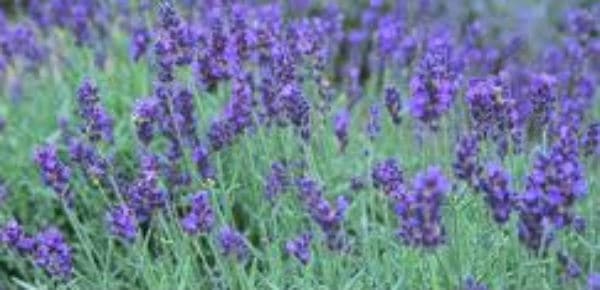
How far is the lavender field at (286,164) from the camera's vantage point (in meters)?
3.37

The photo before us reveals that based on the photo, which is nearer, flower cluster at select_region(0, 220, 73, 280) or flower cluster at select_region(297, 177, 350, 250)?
flower cluster at select_region(297, 177, 350, 250)

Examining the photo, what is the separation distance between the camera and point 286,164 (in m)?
4.51

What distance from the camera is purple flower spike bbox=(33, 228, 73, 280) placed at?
→ 3.67 meters

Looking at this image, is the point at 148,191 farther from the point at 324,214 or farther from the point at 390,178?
the point at 390,178

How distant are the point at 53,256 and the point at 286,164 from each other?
114 centimetres

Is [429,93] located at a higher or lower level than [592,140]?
higher

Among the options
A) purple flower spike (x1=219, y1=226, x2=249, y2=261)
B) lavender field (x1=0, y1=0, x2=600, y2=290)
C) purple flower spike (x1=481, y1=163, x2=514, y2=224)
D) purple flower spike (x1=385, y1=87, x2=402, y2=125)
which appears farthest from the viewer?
purple flower spike (x1=385, y1=87, x2=402, y2=125)

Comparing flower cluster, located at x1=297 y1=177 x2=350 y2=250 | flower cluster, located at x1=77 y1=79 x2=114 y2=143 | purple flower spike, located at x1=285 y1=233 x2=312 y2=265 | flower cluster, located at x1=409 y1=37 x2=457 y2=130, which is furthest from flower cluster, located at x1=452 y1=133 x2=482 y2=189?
flower cluster, located at x1=77 y1=79 x2=114 y2=143

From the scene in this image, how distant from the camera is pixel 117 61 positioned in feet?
20.6

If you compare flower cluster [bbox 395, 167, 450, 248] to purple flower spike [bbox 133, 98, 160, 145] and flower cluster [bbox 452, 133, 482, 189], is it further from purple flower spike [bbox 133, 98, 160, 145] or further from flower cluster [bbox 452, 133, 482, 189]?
purple flower spike [bbox 133, 98, 160, 145]

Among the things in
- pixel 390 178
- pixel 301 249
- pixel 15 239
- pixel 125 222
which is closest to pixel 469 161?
pixel 390 178

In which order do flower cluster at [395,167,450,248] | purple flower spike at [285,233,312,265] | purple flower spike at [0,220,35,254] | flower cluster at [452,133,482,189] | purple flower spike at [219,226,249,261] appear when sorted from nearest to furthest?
flower cluster at [395,167,450,248] < flower cluster at [452,133,482,189] < purple flower spike at [219,226,249,261] < purple flower spike at [285,233,312,265] < purple flower spike at [0,220,35,254]

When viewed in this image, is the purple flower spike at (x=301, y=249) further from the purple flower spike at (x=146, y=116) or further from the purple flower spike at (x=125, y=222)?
the purple flower spike at (x=146, y=116)

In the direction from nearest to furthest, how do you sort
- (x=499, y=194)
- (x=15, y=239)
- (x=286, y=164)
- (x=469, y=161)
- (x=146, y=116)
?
(x=499, y=194) < (x=469, y=161) < (x=15, y=239) < (x=146, y=116) < (x=286, y=164)
